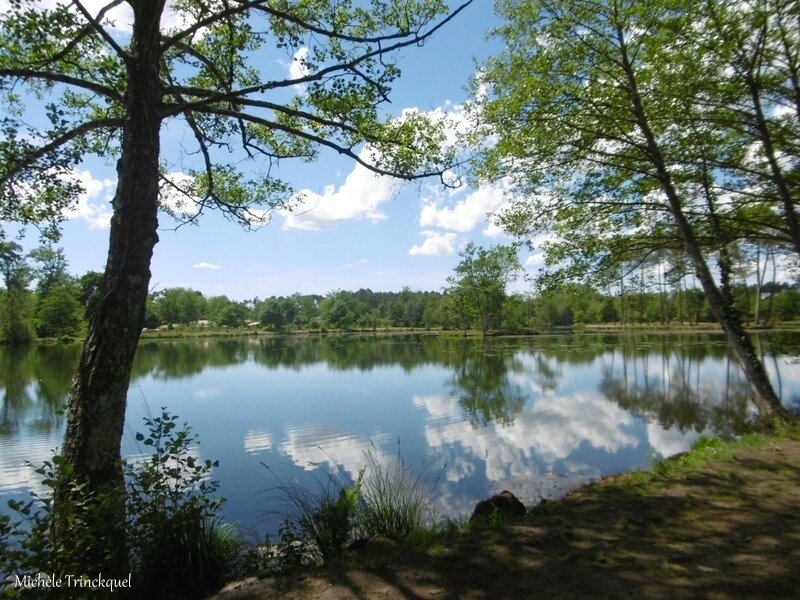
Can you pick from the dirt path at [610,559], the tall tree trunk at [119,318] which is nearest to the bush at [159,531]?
the tall tree trunk at [119,318]

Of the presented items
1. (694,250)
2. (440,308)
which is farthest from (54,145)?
(440,308)

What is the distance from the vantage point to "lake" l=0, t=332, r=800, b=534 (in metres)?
9.45

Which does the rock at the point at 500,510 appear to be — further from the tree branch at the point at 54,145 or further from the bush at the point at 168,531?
the tree branch at the point at 54,145

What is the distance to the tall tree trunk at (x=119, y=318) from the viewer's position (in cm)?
344

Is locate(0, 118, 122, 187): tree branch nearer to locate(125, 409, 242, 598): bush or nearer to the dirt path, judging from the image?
locate(125, 409, 242, 598): bush

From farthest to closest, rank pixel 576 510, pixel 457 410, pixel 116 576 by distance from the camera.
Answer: pixel 457 410 → pixel 576 510 → pixel 116 576

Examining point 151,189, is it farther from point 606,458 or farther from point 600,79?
point 606,458

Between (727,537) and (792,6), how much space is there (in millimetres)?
9563

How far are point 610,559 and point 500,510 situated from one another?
6.62 ft

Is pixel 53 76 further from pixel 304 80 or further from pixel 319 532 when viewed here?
pixel 319 532

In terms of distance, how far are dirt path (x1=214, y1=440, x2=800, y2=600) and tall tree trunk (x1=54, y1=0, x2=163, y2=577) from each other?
111 cm

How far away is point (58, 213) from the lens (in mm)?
6180

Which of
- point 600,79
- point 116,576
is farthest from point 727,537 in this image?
point 600,79

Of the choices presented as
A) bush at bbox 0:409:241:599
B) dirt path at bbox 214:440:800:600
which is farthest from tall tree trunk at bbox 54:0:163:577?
dirt path at bbox 214:440:800:600
